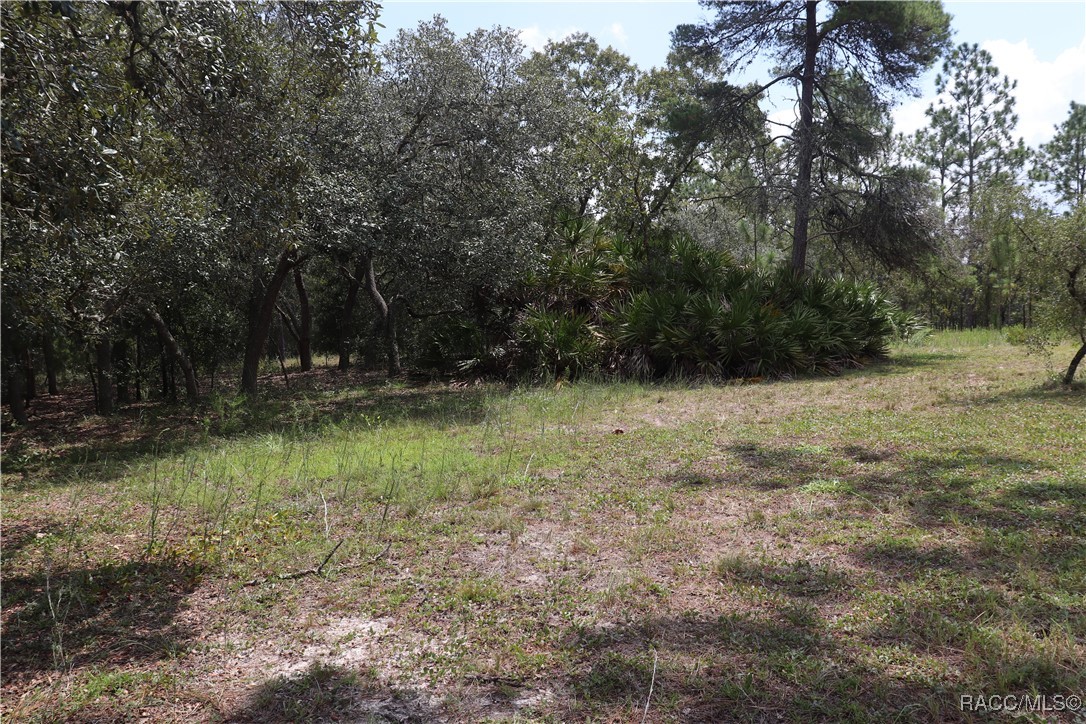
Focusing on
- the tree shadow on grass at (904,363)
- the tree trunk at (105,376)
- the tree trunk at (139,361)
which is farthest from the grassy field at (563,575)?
the tree trunk at (139,361)

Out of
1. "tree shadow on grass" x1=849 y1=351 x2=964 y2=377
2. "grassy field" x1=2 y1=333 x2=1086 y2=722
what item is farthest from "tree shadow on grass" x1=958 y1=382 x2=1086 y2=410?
"tree shadow on grass" x1=849 y1=351 x2=964 y2=377

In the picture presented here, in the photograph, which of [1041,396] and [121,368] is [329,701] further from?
[121,368]

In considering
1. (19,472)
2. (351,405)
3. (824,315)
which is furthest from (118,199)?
(824,315)

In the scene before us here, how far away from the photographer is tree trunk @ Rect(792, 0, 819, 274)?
49.3 ft

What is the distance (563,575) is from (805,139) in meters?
14.0

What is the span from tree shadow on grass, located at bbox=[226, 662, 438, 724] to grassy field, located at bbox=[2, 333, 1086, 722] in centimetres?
1

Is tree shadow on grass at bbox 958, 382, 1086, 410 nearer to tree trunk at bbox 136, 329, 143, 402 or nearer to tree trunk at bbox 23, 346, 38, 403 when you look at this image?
tree trunk at bbox 136, 329, 143, 402

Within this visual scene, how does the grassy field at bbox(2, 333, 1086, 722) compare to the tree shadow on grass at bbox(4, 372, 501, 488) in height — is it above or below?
below

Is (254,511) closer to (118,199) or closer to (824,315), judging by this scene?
(118,199)

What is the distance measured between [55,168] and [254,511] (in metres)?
2.60

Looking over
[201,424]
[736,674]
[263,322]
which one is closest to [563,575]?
[736,674]

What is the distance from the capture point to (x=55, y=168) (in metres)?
3.81

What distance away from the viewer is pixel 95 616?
140 inches

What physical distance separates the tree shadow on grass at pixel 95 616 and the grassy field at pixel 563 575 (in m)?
0.01
